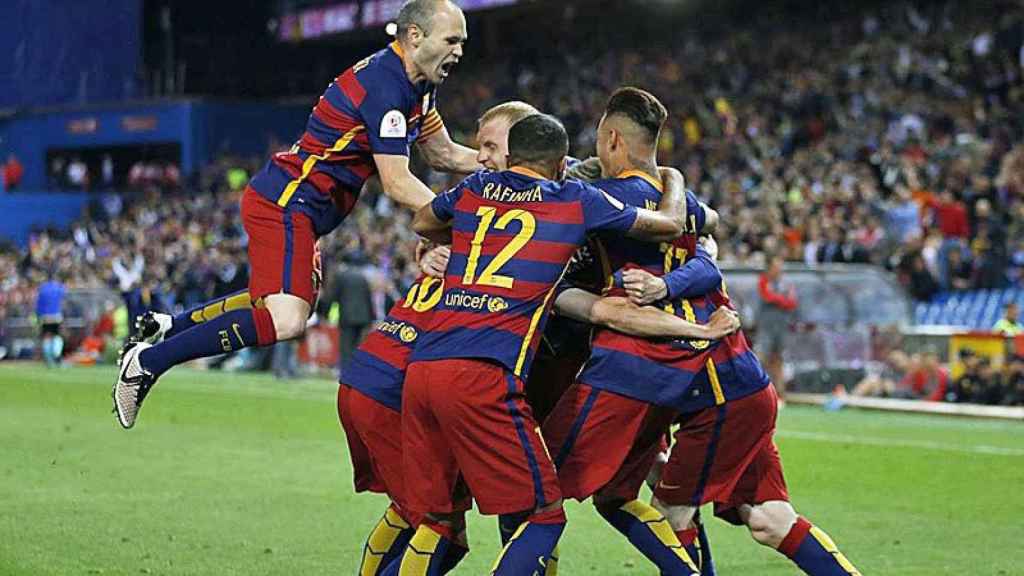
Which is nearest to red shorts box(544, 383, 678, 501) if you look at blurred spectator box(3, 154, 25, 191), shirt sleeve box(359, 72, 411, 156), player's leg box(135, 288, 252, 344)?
shirt sleeve box(359, 72, 411, 156)

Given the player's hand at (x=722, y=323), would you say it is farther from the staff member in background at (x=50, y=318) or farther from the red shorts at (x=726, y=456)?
the staff member in background at (x=50, y=318)

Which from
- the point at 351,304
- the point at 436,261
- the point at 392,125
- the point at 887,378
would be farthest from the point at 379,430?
the point at 351,304

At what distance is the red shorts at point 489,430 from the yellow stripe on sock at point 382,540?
2.41ft

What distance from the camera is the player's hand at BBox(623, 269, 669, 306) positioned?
19.6 feet

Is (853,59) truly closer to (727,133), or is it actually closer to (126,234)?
(727,133)

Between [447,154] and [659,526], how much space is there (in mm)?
2310

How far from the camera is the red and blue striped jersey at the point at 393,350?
608cm

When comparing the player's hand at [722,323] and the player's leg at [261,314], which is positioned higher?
the player's hand at [722,323]

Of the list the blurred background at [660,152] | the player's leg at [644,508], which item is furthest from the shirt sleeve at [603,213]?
the blurred background at [660,152]

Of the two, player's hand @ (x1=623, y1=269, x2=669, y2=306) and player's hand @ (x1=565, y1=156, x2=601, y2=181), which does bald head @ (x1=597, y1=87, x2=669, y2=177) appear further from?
player's hand @ (x1=623, y1=269, x2=669, y2=306)

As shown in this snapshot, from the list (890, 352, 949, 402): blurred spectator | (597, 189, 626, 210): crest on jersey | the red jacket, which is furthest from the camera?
the red jacket

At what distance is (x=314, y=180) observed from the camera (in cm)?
729

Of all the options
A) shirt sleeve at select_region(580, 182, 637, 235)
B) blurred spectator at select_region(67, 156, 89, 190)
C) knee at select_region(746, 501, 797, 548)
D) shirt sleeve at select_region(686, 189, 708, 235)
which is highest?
shirt sleeve at select_region(580, 182, 637, 235)

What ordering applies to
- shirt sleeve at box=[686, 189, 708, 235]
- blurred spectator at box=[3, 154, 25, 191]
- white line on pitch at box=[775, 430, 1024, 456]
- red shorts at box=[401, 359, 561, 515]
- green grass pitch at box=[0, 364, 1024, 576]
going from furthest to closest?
1. blurred spectator at box=[3, 154, 25, 191]
2. white line on pitch at box=[775, 430, 1024, 456]
3. green grass pitch at box=[0, 364, 1024, 576]
4. shirt sleeve at box=[686, 189, 708, 235]
5. red shorts at box=[401, 359, 561, 515]
